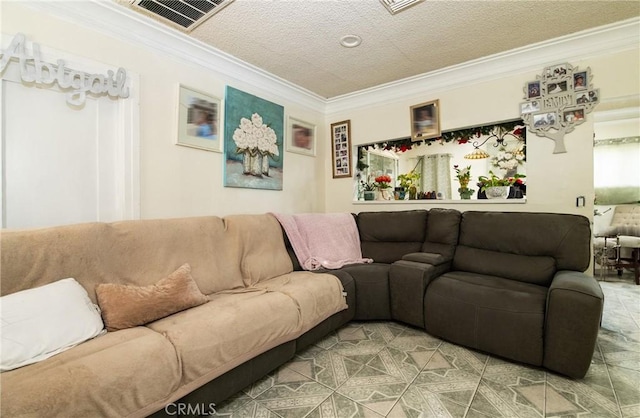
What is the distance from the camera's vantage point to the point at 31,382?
3.22 ft

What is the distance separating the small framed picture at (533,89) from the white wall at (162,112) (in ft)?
8.67

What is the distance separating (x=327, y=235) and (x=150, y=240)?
1.69 m

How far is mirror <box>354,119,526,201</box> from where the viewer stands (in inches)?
120

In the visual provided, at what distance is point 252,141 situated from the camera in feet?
10.1

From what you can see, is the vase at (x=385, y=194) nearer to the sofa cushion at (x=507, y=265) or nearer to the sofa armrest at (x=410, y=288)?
the sofa cushion at (x=507, y=265)

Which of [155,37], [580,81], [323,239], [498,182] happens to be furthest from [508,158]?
[155,37]

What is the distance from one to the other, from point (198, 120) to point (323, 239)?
1.68 metres

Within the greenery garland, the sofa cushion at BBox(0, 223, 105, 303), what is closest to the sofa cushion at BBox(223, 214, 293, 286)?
the sofa cushion at BBox(0, 223, 105, 303)

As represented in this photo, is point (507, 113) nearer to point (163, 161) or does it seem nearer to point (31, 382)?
point (163, 161)

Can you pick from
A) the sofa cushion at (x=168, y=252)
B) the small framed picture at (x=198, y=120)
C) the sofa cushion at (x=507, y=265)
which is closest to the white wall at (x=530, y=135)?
the sofa cushion at (x=507, y=265)

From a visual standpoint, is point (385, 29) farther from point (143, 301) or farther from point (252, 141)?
point (143, 301)

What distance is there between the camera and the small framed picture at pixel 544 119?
8.57 ft

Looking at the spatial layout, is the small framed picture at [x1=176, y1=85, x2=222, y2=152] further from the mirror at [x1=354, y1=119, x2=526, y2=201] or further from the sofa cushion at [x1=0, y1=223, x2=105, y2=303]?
the mirror at [x1=354, y1=119, x2=526, y2=201]

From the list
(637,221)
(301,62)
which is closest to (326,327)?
(301,62)
